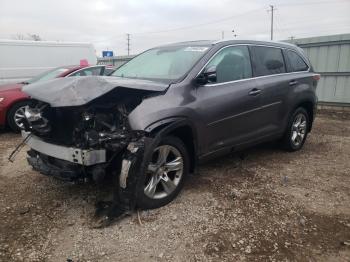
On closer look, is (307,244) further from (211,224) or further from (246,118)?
(246,118)

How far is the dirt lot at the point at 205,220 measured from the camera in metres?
3.01

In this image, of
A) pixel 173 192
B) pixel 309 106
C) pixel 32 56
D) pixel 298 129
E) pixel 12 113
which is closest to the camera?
pixel 173 192

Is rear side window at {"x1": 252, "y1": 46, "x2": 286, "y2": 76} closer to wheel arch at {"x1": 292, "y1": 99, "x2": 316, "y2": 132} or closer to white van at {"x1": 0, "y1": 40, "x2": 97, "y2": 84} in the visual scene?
wheel arch at {"x1": 292, "y1": 99, "x2": 316, "y2": 132}

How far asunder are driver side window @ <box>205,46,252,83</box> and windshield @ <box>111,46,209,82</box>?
8.6 inches

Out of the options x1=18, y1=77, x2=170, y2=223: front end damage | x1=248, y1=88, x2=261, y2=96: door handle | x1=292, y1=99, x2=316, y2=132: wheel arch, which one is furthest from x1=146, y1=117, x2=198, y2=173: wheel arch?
x1=292, y1=99, x2=316, y2=132: wheel arch

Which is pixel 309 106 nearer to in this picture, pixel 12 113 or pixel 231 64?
pixel 231 64

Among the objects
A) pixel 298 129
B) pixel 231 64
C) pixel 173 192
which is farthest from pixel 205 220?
pixel 298 129

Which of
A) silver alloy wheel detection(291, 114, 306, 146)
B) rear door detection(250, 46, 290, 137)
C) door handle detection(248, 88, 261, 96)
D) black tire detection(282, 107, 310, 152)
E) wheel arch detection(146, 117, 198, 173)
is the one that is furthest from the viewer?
silver alloy wheel detection(291, 114, 306, 146)

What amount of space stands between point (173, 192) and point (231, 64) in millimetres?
1874

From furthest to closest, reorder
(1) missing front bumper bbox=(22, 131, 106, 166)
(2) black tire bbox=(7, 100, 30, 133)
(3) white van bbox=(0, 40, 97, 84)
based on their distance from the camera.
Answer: (3) white van bbox=(0, 40, 97, 84), (2) black tire bbox=(7, 100, 30, 133), (1) missing front bumper bbox=(22, 131, 106, 166)

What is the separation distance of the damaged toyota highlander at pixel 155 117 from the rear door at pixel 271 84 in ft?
0.06

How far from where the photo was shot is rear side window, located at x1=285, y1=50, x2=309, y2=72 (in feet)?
18.7

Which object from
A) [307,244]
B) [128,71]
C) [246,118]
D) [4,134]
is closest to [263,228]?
[307,244]

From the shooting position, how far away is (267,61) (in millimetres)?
5172
